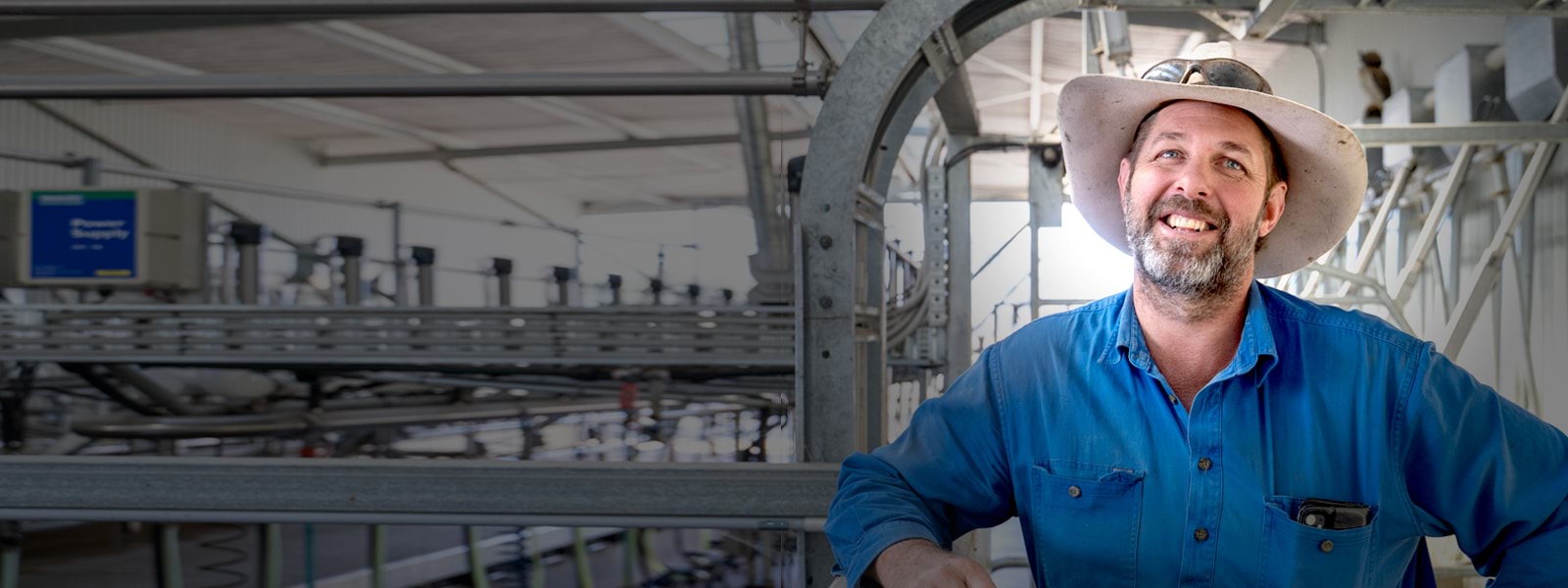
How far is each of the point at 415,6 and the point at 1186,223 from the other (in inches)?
62.6

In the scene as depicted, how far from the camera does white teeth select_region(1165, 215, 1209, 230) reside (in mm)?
1085

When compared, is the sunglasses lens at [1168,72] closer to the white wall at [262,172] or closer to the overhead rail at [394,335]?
the overhead rail at [394,335]

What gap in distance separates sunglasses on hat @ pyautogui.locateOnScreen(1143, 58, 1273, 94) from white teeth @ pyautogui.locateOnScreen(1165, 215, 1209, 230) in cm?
14

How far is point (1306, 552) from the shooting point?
104cm

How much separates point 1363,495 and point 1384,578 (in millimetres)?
96

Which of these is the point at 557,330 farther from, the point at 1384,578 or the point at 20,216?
the point at 1384,578

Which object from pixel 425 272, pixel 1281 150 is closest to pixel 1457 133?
pixel 1281 150

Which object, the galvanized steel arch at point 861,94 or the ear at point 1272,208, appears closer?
the ear at point 1272,208

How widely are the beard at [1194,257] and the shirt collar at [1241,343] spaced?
0.04 m

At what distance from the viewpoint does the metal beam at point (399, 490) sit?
71.4 inches

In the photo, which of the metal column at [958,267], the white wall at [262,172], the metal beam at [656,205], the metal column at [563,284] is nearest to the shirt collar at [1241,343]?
the metal column at [958,267]

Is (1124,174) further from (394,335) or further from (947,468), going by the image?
(394,335)

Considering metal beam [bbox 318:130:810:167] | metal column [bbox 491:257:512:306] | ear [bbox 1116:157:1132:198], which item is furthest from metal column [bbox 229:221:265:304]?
metal beam [bbox 318:130:810:167]

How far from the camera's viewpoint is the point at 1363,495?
107cm
